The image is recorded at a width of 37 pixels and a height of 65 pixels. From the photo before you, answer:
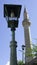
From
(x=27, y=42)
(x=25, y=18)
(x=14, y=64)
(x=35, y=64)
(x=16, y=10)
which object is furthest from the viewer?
(x=25, y=18)

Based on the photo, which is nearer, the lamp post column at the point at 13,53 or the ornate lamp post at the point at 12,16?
the lamp post column at the point at 13,53

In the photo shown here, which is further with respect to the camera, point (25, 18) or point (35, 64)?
point (25, 18)

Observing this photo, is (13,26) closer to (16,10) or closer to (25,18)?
(16,10)

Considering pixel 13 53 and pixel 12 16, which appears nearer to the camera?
pixel 13 53

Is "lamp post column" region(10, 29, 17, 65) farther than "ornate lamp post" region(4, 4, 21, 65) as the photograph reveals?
No

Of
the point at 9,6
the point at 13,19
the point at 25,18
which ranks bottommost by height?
the point at 25,18

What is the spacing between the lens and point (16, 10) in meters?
3.36

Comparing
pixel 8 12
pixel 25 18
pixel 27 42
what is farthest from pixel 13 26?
pixel 25 18

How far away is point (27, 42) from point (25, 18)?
27.6 ft

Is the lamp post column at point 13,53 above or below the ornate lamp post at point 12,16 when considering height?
below

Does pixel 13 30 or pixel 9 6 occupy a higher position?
pixel 9 6

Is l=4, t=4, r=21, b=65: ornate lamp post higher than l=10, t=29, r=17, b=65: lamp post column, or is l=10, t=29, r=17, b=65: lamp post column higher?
l=4, t=4, r=21, b=65: ornate lamp post

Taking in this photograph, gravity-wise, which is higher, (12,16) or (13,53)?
(12,16)

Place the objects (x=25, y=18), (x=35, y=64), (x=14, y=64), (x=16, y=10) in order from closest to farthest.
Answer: (x=14, y=64) → (x=16, y=10) → (x=35, y=64) → (x=25, y=18)
